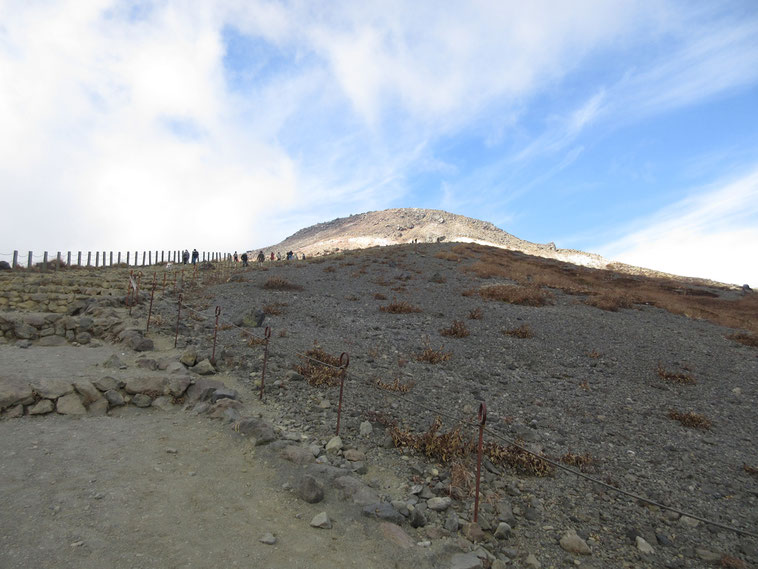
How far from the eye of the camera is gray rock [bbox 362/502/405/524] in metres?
4.73

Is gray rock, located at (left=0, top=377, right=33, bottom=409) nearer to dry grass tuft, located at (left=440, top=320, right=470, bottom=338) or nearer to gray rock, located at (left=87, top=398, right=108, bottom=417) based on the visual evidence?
gray rock, located at (left=87, top=398, right=108, bottom=417)

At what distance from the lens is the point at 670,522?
507 centimetres

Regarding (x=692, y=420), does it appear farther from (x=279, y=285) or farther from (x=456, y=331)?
(x=279, y=285)

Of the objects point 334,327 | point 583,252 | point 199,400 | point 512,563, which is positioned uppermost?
point 583,252

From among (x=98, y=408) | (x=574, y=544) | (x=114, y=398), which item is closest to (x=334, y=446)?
(x=574, y=544)

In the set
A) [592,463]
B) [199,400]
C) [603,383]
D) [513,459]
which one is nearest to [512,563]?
[513,459]

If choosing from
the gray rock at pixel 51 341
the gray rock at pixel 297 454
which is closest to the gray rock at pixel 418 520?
the gray rock at pixel 297 454

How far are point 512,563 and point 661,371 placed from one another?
947 cm

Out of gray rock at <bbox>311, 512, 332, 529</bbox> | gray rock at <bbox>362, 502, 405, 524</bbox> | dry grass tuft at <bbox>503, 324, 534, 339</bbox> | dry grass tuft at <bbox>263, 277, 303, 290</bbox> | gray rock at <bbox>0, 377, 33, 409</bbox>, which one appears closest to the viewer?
gray rock at <bbox>311, 512, 332, 529</bbox>

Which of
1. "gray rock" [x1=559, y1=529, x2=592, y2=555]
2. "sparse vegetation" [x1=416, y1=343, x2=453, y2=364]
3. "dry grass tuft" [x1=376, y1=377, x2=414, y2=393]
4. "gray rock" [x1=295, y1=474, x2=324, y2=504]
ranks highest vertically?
"sparse vegetation" [x1=416, y1=343, x2=453, y2=364]

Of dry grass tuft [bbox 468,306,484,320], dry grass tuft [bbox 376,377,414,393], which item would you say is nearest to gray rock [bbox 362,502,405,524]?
dry grass tuft [bbox 376,377,414,393]

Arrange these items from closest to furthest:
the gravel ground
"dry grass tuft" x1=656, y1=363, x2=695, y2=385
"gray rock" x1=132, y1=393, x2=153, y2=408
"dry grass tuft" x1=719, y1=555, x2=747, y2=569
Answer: "dry grass tuft" x1=719, y1=555, x2=747, y2=569, the gravel ground, "gray rock" x1=132, y1=393, x2=153, y2=408, "dry grass tuft" x1=656, y1=363, x2=695, y2=385

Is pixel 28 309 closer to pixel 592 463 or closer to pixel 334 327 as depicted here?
pixel 334 327

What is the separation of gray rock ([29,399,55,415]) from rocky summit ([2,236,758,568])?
7 cm
